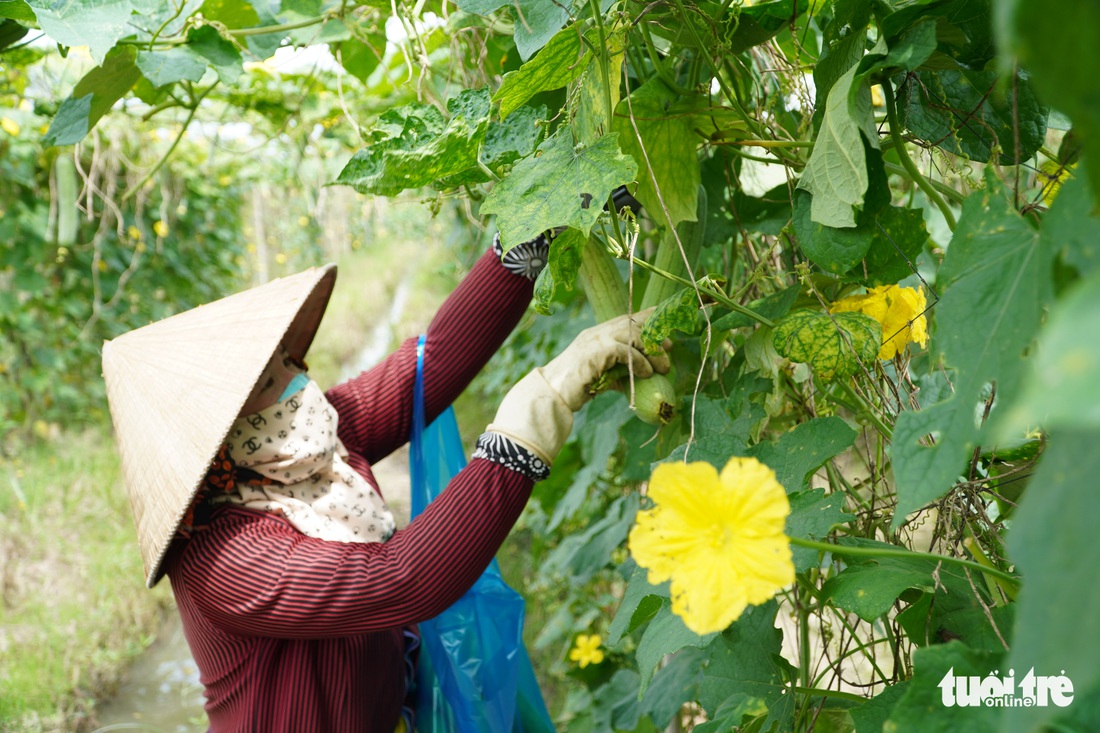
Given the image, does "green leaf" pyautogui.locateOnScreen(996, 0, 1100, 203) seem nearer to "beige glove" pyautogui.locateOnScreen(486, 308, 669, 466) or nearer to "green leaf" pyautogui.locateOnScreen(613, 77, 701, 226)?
"green leaf" pyautogui.locateOnScreen(613, 77, 701, 226)

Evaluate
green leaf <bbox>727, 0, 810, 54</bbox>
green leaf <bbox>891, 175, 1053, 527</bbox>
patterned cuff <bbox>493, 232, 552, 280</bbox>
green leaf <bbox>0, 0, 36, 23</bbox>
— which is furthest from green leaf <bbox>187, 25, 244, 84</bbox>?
green leaf <bbox>891, 175, 1053, 527</bbox>

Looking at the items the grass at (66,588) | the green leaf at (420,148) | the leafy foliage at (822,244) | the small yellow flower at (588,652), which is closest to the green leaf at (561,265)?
the leafy foliage at (822,244)

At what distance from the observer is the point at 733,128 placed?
94cm

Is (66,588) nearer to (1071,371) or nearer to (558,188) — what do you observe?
(558,188)

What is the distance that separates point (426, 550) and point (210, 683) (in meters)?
0.48

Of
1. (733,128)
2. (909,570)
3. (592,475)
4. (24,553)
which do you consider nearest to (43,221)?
(24,553)

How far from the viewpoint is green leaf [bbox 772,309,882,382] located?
75 centimetres

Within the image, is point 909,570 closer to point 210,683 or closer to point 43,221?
point 210,683

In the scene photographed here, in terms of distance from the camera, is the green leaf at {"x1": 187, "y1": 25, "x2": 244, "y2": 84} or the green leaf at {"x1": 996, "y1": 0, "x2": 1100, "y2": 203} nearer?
the green leaf at {"x1": 996, "y1": 0, "x2": 1100, "y2": 203}

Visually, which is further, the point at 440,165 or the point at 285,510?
the point at 285,510

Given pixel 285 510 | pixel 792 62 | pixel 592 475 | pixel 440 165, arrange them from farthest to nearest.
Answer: pixel 592 475 < pixel 285 510 < pixel 792 62 < pixel 440 165

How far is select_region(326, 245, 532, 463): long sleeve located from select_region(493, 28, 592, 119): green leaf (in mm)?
568

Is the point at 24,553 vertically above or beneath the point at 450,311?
beneath

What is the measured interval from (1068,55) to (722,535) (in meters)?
0.29
